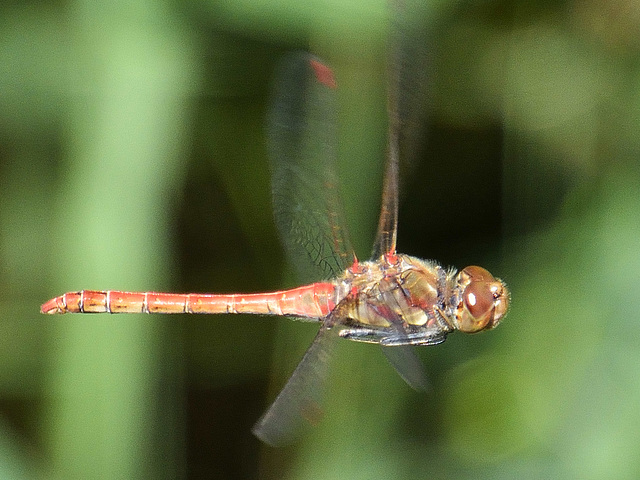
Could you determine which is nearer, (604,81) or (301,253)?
(301,253)

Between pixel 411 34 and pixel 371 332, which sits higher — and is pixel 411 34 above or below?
above

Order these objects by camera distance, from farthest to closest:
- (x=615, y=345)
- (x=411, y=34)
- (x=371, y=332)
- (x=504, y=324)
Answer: (x=504, y=324) < (x=615, y=345) < (x=371, y=332) < (x=411, y=34)

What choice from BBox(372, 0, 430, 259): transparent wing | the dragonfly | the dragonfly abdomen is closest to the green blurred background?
the dragonfly abdomen

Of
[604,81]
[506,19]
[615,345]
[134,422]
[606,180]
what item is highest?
[506,19]

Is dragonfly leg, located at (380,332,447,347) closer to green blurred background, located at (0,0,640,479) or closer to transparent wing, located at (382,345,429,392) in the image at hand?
transparent wing, located at (382,345,429,392)

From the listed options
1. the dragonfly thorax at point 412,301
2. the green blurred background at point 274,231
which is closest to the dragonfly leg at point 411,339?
the dragonfly thorax at point 412,301

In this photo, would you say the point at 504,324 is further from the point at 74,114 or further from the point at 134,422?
the point at 74,114

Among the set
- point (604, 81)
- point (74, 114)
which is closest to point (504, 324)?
point (604, 81)
